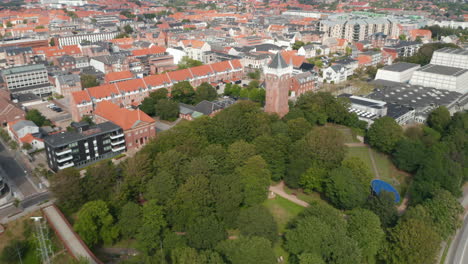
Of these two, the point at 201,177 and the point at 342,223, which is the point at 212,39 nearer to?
the point at 201,177

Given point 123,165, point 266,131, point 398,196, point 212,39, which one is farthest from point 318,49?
point 123,165

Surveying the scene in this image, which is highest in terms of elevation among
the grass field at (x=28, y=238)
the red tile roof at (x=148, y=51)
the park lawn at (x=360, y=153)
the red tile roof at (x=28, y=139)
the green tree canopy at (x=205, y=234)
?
the red tile roof at (x=148, y=51)

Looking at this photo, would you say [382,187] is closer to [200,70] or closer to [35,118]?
[200,70]

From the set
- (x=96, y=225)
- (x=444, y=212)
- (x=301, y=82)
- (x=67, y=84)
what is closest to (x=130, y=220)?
(x=96, y=225)

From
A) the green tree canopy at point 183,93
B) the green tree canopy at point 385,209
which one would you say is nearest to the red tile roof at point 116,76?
the green tree canopy at point 183,93

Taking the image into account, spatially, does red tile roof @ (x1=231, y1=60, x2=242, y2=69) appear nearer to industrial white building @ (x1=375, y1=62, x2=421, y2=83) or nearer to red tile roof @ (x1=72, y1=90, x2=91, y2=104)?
industrial white building @ (x1=375, y1=62, x2=421, y2=83)

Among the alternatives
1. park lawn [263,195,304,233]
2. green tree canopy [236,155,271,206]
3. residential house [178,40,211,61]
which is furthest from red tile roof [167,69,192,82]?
park lawn [263,195,304,233]

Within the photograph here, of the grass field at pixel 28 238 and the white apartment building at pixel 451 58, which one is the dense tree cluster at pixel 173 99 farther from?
the white apartment building at pixel 451 58
